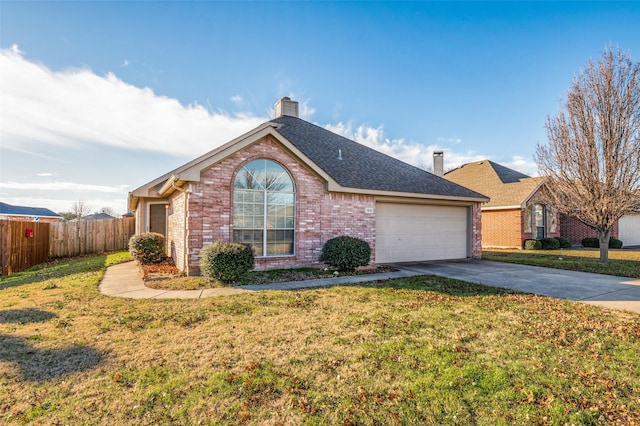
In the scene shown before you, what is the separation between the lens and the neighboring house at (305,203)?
29.7ft

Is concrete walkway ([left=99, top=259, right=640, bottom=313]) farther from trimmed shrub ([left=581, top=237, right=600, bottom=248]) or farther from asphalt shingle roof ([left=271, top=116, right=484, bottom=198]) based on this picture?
trimmed shrub ([left=581, top=237, right=600, bottom=248])

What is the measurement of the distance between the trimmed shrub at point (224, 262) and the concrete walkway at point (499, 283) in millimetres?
472

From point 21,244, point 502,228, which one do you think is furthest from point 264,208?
point 502,228

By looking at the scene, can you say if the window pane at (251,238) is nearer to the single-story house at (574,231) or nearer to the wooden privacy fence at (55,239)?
the wooden privacy fence at (55,239)

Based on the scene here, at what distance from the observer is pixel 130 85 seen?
10.6 m

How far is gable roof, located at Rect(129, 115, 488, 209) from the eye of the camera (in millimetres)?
9133

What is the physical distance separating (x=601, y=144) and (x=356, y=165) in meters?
9.19

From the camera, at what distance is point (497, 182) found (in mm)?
22188

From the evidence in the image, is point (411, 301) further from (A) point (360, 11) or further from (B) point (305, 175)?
(A) point (360, 11)

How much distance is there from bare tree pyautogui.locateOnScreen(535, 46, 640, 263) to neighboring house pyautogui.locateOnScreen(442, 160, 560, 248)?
6658mm

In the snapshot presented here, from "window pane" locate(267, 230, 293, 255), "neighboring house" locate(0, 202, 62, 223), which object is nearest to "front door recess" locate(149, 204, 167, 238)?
"window pane" locate(267, 230, 293, 255)

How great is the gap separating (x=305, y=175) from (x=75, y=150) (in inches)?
468

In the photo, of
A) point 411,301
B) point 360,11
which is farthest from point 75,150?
point 411,301

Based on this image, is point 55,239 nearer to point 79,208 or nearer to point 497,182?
point 497,182
